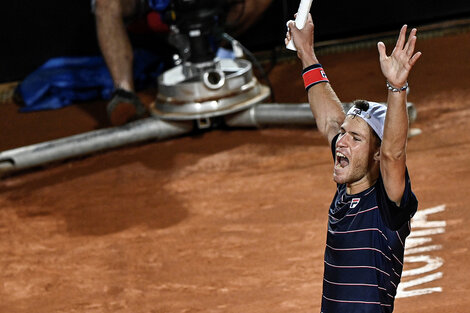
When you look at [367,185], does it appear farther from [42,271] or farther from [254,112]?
[254,112]

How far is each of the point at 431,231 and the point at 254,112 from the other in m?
1.76

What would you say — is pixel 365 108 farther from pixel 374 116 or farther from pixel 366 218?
pixel 366 218

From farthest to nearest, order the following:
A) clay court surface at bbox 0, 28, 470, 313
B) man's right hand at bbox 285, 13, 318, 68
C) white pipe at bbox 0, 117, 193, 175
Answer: white pipe at bbox 0, 117, 193, 175 < clay court surface at bbox 0, 28, 470, 313 < man's right hand at bbox 285, 13, 318, 68

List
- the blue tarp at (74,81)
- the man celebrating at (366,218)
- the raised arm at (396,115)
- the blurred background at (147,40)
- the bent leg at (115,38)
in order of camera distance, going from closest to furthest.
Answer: the raised arm at (396,115) → the man celebrating at (366,218) → the bent leg at (115,38) → the blue tarp at (74,81) → the blurred background at (147,40)

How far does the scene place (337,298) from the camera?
6.79 feet

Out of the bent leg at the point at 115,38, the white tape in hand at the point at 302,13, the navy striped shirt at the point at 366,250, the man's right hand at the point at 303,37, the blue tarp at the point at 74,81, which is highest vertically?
the white tape in hand at the point at 302,13

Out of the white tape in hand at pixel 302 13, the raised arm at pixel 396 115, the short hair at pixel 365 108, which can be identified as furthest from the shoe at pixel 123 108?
the raised arm at pixel 396 115

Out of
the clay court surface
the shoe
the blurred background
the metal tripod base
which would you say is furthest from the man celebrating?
the blurred background

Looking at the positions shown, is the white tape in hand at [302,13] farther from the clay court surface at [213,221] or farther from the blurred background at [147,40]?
the blurred background at [147,40]

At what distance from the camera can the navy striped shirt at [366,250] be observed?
1979 mm

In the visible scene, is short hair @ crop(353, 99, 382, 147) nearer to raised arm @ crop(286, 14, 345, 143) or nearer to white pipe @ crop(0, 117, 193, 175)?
raised arm @ crop(286, 14, 345, 143)

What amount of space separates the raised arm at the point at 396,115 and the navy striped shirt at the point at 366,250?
6cm

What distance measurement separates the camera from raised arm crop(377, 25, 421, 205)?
5.74 feet

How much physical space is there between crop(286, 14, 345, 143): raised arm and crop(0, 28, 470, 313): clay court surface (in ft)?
2.53
